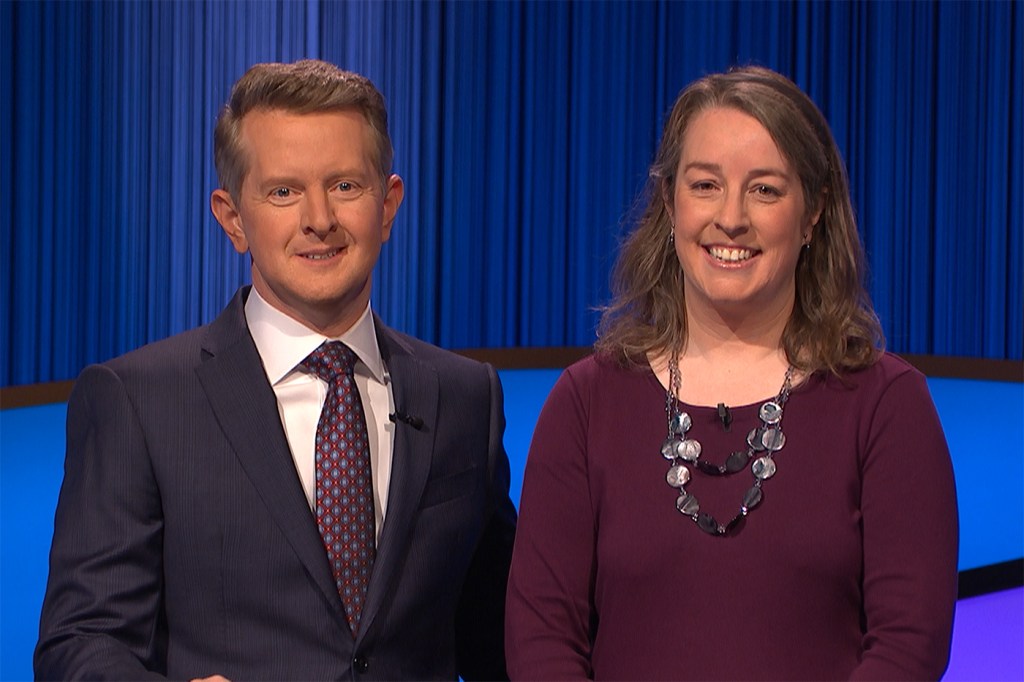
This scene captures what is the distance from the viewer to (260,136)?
1740 millimetres

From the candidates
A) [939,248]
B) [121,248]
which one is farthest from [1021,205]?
[121,248]

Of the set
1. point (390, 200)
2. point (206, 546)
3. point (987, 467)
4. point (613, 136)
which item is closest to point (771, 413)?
point (390, 200)

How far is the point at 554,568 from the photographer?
1619 mm

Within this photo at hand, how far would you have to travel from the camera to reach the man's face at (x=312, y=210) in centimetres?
170

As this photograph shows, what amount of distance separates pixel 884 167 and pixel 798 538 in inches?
301

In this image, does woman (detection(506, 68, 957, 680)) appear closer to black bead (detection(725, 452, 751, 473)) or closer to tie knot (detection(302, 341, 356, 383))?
black bead (detection(725, 452, 751, 473))

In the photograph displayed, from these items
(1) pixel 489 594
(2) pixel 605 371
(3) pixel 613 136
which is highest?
(3) pixel 613 136

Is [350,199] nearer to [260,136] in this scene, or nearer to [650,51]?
[260,136]

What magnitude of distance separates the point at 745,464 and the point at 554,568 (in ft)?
0.88

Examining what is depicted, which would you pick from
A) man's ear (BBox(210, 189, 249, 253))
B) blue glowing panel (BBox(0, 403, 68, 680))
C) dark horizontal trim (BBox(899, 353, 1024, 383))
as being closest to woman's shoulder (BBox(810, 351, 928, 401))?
man's ear (BBox(210, 189, 249, 253))

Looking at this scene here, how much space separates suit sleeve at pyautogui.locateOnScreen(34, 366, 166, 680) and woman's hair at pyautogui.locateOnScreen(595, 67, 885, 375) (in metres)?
0.63

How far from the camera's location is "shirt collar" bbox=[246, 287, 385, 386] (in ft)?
5.75

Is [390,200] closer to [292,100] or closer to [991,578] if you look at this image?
[292,100]

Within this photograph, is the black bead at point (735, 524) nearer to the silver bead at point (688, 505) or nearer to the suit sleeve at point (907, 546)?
the silver bead at point (688, 505)
